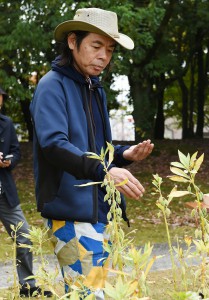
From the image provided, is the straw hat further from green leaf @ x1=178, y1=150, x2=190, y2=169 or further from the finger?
green leaf @ x1=178, y1=150, x2=190, y2=169

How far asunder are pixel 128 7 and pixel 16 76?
3.75 meters

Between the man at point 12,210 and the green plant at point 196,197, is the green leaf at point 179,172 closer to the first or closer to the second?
the green plant at point 196,197

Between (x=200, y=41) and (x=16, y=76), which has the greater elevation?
(x=200, y=41)

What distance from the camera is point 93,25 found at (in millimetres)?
3443

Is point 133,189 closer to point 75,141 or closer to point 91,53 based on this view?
point 75,141

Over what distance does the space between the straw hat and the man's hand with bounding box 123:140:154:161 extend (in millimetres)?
581

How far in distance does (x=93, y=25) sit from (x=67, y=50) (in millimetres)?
212

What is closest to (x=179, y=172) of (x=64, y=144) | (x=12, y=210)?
(x=64, y=144)

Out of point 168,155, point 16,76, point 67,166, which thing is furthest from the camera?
point 168,155

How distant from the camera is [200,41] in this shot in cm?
2970

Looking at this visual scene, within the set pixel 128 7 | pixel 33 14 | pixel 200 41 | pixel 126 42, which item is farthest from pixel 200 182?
pixel 126 42

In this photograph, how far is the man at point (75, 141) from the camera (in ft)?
10.2

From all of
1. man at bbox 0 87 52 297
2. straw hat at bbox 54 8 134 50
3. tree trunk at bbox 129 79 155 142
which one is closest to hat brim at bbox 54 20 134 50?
straw hat at bbox 54 8 134 50

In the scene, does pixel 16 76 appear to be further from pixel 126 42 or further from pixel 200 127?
pixel 200 127
